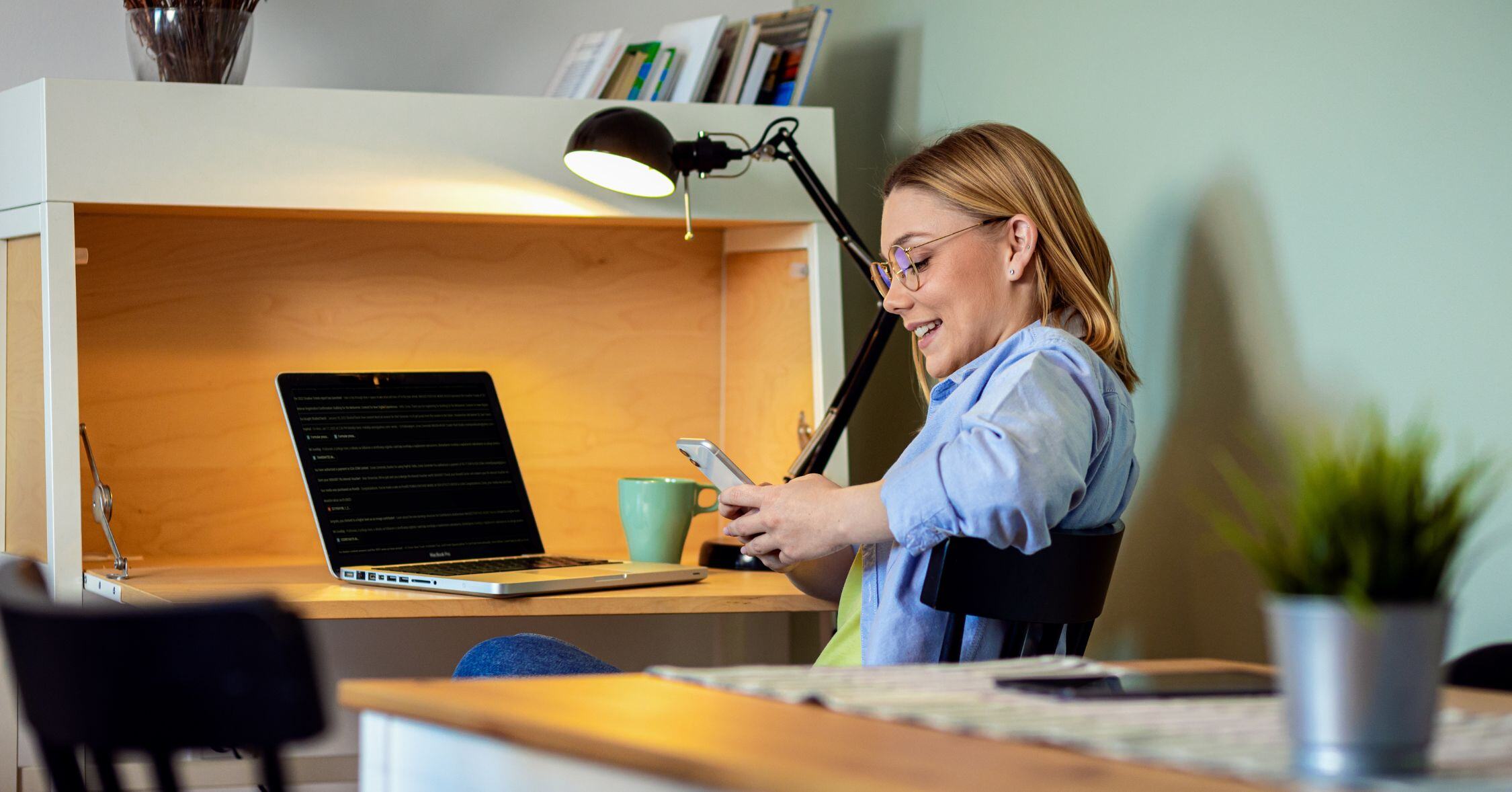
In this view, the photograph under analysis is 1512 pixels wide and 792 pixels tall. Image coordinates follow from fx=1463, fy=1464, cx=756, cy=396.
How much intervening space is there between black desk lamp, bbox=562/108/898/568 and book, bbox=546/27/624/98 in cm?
23

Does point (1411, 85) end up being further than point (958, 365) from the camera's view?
No

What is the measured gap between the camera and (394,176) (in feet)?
5.77

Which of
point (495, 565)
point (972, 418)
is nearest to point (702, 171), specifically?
point (495, 565)

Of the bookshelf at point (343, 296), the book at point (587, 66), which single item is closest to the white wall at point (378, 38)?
the book at point (587, 66)

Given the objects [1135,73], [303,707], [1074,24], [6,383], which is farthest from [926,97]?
[303,707]

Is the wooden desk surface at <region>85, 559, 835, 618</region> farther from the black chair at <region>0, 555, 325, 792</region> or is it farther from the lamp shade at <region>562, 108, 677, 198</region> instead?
the black chair at <region>0, 555, 325, 792</region>

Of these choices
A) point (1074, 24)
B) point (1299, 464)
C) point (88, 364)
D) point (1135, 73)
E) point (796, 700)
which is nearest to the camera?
point (1299, 464)

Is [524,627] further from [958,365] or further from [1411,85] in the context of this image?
[1411,85]

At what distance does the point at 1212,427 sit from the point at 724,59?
0.92 meters

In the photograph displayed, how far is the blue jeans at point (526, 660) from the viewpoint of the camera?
51.9 inches

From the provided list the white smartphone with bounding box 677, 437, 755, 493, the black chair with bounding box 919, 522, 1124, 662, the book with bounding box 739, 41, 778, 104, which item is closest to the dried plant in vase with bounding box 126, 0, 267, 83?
the book with bounding box 739, 41, 778, 104

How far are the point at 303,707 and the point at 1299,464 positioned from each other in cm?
41

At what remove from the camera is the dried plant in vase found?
1733 mm

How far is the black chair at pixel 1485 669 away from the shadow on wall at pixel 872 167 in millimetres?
1154
